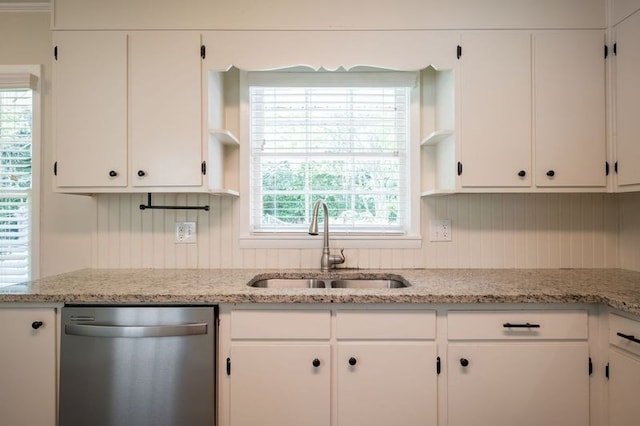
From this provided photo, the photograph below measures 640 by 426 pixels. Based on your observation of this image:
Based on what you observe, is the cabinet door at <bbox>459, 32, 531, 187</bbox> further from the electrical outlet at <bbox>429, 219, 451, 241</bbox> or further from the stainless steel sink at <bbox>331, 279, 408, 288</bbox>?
the stainless steel sink at <bbox>331, 279, 408, 288</bbox>

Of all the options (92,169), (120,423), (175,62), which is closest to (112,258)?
(92,169)

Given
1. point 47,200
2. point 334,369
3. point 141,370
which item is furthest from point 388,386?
point 47,200

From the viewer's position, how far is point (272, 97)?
2.04m

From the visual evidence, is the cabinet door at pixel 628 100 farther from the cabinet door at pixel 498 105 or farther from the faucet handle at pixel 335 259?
the faucet handle at pixel 335 259

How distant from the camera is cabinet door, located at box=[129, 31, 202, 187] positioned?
168 centimetres

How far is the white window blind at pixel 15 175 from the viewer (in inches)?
80.3

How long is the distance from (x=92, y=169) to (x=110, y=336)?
0.90m

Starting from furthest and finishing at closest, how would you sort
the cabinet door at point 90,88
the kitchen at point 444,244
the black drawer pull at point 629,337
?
the kitchen at point 444,244 < the cabinet door at point 90,88 < the black drawer pull at point 629,337

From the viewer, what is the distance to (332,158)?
2.05 meters

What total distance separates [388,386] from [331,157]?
1.32 metres

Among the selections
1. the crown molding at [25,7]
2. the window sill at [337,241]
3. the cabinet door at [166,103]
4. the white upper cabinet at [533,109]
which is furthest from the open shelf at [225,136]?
the crown molding at [25,7]

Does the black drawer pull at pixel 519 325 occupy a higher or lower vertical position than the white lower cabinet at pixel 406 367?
higher

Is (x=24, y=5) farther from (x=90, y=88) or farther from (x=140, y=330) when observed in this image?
(x=140, y=330)

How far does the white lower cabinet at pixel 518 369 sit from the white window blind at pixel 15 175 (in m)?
2.63
